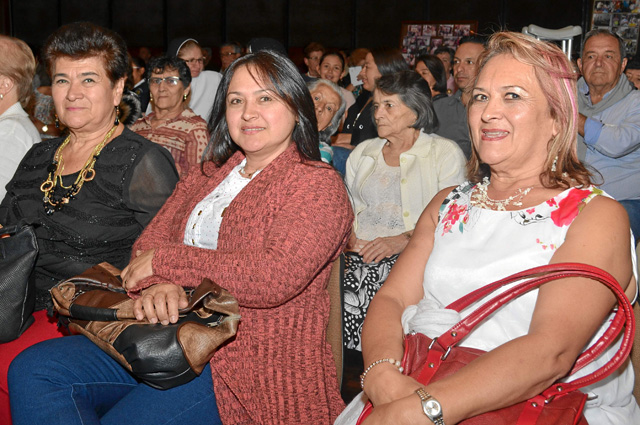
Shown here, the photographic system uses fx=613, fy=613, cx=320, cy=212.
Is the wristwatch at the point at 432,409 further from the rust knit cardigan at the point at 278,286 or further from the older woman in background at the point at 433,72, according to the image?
the older woman in background at the point at 433,72

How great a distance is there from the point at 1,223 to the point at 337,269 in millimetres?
1345

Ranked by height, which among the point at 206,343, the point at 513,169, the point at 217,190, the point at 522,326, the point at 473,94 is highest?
the point at 473,94

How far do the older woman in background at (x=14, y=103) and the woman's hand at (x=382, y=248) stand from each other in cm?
158

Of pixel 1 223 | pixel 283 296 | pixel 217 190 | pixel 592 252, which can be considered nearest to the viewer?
pixel 592 252

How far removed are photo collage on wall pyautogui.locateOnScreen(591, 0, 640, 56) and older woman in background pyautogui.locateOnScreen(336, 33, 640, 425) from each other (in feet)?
25.6

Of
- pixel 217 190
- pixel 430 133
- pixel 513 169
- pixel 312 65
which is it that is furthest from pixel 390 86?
pixel 312 65

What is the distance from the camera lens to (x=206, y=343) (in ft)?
4.96

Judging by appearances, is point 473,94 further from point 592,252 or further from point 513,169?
point 592,252

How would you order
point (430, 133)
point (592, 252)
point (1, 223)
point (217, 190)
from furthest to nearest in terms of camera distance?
point (430, 133), point (1, 223), point (217, 190), point (592, 252)

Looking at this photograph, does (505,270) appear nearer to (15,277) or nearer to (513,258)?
(513,258)

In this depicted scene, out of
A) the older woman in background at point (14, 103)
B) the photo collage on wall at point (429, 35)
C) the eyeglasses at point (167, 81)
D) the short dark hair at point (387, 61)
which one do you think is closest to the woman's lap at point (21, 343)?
the older woman in background at point (14, 103)

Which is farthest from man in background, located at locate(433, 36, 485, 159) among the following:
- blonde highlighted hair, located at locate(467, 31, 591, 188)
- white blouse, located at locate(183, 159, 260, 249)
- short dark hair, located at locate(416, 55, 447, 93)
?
blonde highlighted hair, located at locate(467, 31, 591, 188)

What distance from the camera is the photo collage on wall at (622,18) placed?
325 inches

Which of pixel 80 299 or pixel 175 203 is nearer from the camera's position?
pixel 80 299
